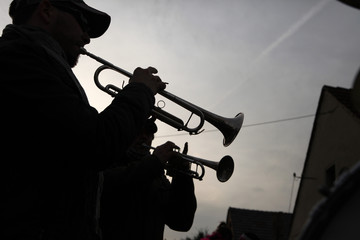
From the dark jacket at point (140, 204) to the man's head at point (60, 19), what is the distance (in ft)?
4.07

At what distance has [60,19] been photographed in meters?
1.96

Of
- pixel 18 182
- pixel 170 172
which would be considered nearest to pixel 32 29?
pixel 18 182

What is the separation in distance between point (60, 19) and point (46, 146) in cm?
70

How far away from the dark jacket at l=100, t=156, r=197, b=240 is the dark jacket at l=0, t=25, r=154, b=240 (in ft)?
4.62

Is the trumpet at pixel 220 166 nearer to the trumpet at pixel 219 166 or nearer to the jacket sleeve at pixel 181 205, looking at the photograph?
the trumpet at pixel 219 166

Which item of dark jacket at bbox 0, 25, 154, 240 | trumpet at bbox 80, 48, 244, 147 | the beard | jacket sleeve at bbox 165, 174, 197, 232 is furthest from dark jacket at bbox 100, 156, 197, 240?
dark jacket at bbox 0, 25, 154, 240

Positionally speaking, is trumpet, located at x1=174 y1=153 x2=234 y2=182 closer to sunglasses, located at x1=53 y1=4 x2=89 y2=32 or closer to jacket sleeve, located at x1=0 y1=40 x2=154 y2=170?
sunglasses, located at x1=53 y1=4 x2=89 y2=32

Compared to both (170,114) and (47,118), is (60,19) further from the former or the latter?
(170,114)

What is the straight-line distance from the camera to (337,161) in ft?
45.1

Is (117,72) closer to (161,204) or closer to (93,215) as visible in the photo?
(161,204)

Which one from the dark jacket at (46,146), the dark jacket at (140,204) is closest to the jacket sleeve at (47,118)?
the dark jacket at (46,146)

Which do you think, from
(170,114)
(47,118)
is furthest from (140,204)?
(47,118)

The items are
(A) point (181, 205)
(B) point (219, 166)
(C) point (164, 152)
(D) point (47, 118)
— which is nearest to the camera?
(D) point (47, 118)

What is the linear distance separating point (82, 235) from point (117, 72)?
230 cm
